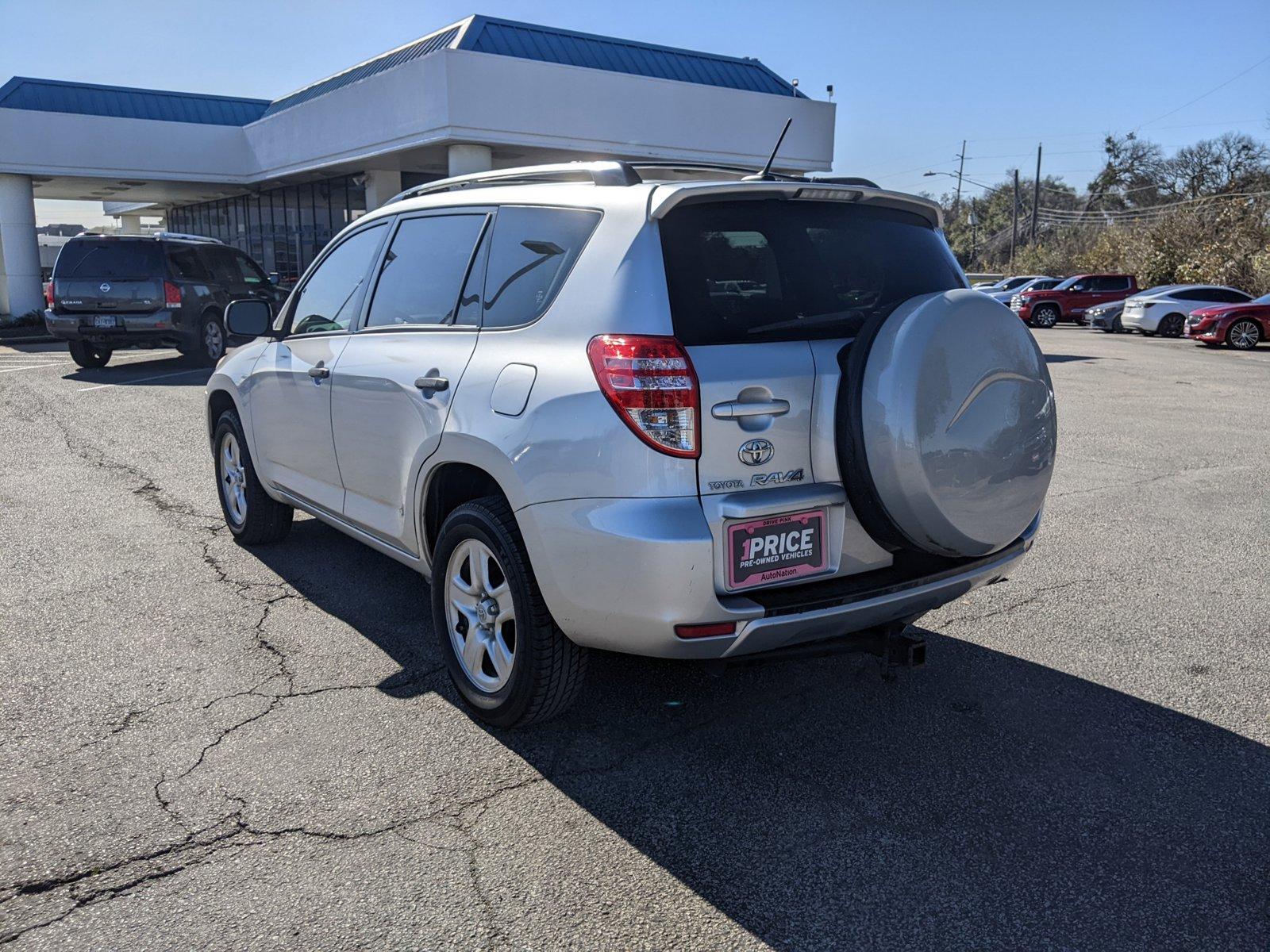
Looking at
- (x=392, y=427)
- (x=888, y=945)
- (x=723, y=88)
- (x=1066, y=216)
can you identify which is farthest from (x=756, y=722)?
(x=1066, y=216)

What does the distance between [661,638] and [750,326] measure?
39.7 inches

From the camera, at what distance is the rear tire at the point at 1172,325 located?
27656mm

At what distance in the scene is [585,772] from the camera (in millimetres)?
3420

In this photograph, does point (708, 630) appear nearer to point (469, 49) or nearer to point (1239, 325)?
point (469, 49)

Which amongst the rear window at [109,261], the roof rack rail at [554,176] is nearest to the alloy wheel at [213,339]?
the rear window at [109,261]

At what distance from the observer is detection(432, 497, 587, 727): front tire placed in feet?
11.2

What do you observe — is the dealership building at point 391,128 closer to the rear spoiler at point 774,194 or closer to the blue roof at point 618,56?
the blue roof at point 618,56

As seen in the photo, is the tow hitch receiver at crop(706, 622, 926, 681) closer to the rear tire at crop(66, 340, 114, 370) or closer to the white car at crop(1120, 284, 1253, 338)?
the rear tire at crop(66, 340, 114, 370)

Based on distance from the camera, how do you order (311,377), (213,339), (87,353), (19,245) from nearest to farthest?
1. (311,377)
2. (87,353)
3. (213,339)
4. (19,245)

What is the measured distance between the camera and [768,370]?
10.4 ft

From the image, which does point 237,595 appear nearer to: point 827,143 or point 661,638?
point 661,638

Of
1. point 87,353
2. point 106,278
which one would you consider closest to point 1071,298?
point 106,278

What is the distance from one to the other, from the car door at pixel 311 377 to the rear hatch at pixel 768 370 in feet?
6.65

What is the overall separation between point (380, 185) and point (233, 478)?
2242cm
